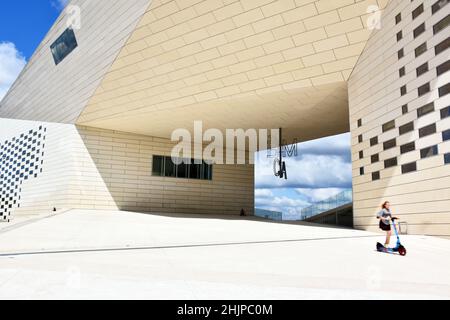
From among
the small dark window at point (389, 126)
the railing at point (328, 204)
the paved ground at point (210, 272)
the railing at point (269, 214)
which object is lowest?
the paved ground at point (210, 272)

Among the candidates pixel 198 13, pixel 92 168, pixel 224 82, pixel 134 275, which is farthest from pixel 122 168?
pixel 134 275

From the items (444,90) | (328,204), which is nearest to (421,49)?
(444,90)

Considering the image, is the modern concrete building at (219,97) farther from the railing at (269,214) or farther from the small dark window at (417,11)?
the railing at (269,214)

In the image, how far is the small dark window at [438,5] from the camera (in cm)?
1015

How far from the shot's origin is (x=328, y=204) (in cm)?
2498

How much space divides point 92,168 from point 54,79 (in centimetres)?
534

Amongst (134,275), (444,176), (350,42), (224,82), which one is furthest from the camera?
(224,82)

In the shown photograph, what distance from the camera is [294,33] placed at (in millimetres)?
13078

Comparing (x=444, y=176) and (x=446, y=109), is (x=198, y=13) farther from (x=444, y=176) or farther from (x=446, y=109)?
(x=444, y=176)

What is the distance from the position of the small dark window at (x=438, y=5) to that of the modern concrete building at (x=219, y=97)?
0.03 metres

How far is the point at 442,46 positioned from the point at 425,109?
1753 mm

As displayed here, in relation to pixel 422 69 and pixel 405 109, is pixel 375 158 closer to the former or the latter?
pixel 405 109

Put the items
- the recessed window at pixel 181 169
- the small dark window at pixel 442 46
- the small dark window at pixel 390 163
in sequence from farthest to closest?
the recessed window at pixel 181 169 < the small dark window at pixel 390 163 < the small dark window at pixel 442 46

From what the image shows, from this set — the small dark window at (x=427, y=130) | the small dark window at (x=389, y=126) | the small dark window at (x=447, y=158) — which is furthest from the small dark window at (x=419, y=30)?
the small dark window at (x=447, y=158)
